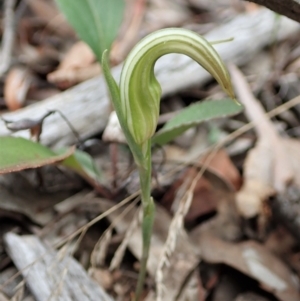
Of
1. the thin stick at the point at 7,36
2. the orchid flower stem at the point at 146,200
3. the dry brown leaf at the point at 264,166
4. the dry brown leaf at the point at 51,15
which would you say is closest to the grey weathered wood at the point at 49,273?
the orchid flower stem at the point at 146,200

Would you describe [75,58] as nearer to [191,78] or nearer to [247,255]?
[191,78]

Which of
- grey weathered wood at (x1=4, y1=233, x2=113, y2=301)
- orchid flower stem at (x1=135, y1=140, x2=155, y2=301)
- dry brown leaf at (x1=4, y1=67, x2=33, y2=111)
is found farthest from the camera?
dry brown leaf at (x1=4, y1=67, x2=33, y2=111)

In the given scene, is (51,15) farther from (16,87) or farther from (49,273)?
(49,273)

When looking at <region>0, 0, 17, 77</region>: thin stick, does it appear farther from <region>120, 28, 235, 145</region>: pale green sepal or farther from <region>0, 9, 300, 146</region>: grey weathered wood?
<region>120, 28, 235, 145</region>: pale green sepal

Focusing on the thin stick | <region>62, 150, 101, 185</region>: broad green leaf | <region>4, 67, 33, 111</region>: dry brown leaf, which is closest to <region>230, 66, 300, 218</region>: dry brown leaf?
<region>62, 150, 101, 185</region>: broad green leaf

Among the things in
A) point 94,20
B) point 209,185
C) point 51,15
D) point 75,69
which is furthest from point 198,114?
point 51,15

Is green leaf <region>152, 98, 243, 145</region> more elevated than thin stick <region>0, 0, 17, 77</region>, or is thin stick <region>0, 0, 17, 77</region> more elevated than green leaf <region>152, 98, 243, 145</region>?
thin stick <region>0, 0, 17, 77</region>

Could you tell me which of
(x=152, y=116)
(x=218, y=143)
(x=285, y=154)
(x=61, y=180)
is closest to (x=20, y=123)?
(x=61, y=180)

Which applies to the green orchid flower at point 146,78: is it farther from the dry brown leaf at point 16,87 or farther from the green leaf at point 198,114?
the dry brown leaf at point 16,87
